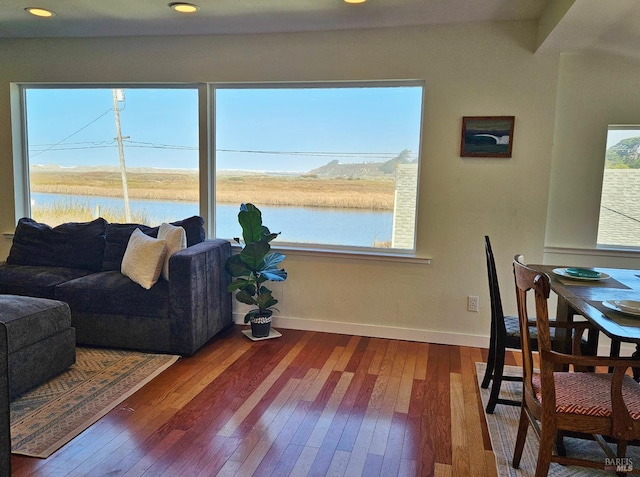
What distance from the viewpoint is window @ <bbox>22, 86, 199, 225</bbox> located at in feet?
13.6

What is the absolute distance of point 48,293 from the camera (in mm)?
3432

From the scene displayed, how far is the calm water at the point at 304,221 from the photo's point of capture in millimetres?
3869

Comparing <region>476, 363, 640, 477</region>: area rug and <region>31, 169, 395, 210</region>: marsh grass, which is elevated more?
<region>31, 169, 395, 210</region>: marsh grass

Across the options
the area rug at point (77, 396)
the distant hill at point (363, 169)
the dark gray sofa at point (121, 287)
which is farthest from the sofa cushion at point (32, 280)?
the distant hill at point (363, 169)

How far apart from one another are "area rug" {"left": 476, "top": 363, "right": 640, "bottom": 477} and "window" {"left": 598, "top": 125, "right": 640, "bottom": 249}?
1655mm

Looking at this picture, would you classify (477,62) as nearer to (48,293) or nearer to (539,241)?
(539,241)

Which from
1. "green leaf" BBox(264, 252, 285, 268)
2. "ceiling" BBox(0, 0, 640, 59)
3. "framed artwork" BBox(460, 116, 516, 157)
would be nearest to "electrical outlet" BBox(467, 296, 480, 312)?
"framed artwork" BBox(460, 116, 516, 157)

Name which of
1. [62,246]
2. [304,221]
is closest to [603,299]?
[304,221]

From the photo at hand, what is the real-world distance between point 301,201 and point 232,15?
4.99 ft

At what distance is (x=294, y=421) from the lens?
2469mm

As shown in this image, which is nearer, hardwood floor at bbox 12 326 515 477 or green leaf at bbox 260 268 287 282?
hardwood floor at bbox 12 326 515 477

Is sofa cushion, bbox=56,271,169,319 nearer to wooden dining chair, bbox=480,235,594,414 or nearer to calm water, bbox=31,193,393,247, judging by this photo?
calm water, bbox=31,193,393,247

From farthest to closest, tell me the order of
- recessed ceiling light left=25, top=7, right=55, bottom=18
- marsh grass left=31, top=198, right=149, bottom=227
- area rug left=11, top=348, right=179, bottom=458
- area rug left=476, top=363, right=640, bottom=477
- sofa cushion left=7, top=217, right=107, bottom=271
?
marsh grass left=31, top=198, right=149, bottom=227 → sofa cushion left=7, top=217, right=107, bottom=271 → recessed ceiling light left=25, top=7, right=55, bottom=18 → area rug left=11, top=348, right=179, bottom=458 → area rug left=476, top=363, right=640, bottom=477

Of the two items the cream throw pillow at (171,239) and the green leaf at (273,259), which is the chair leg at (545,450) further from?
the cream throw pillow at (171,239)
